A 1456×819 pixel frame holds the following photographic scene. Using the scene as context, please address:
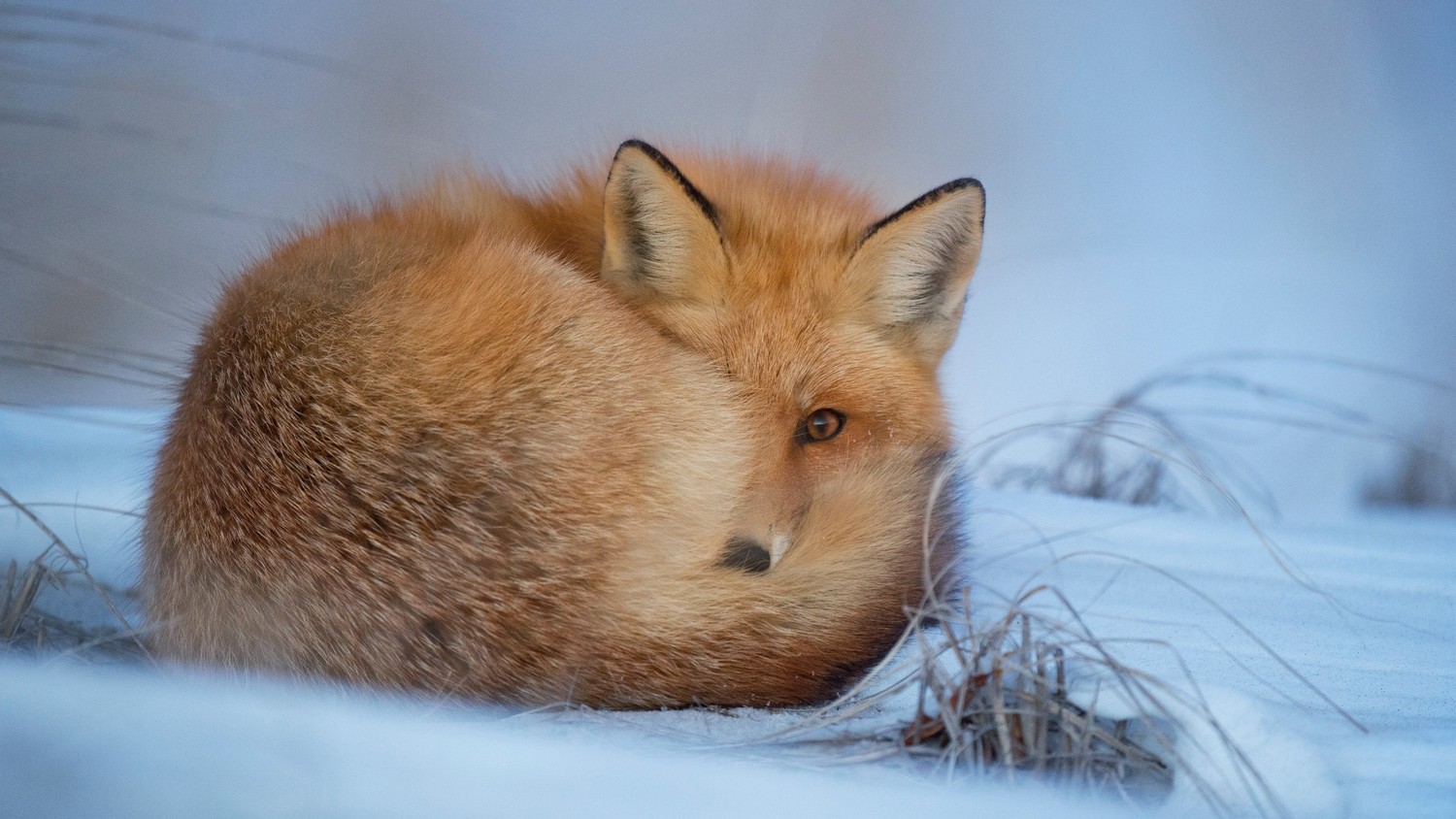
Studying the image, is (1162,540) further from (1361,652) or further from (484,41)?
(484,41)

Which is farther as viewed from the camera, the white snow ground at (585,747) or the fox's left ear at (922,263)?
the fox's left ear at (922,263)

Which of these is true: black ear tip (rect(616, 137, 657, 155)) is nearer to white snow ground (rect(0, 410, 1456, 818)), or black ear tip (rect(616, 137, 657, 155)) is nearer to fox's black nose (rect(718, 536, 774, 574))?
fox's black nose (rect(718, 536, 774, 574))

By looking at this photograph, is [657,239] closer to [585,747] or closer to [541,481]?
[541,481]

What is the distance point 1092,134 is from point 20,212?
1554 mm

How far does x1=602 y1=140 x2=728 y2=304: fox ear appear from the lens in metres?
0.90

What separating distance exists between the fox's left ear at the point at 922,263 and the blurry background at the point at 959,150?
18 cm

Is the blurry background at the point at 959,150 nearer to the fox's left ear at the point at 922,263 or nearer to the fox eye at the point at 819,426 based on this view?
the fox's left ear at the point at 922,263

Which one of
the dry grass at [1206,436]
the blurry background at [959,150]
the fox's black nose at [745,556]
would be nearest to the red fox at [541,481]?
the fox's black nose at [745,556]

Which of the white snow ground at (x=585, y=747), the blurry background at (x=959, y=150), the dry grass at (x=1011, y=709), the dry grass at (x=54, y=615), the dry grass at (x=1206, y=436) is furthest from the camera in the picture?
the dry grass at (x=1206, y=436)

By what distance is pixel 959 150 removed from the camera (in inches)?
57.2

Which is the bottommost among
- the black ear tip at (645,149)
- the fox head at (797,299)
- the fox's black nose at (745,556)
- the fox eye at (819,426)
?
the fox's black nose at (745,556)

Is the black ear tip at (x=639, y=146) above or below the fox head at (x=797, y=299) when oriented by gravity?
above

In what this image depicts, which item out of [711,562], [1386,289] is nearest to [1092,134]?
[1386,289]

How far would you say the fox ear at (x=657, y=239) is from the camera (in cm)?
90
